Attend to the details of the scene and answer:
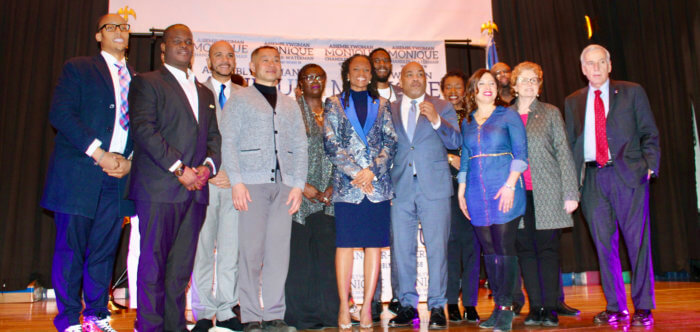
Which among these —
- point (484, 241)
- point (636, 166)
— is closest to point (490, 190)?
point (484, 241)

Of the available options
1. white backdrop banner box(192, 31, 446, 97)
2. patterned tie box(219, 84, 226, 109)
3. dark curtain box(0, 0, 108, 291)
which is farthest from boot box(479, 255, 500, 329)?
dark curtain box(0, 0, 108, 291)

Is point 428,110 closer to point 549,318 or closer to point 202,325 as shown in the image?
point 549,318

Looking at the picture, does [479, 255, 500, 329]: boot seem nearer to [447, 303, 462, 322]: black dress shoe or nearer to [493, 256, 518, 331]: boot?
[493, 256, 518, 331]: boot

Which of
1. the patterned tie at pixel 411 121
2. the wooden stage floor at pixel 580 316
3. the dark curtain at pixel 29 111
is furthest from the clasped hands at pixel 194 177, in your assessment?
the dark curtain at pixel 29 111

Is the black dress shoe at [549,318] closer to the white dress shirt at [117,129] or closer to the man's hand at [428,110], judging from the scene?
the man's hand at [428,110]

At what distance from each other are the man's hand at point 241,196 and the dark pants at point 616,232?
7.50ft

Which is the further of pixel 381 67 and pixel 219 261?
pixel 381 67

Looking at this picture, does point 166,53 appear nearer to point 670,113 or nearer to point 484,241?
point 484,241

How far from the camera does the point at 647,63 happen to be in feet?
20.8

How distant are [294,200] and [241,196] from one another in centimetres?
34

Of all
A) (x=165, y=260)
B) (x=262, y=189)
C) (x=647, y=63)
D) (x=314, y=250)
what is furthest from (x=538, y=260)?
(x=647, y=63)

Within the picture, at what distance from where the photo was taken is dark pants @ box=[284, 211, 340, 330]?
3600mm

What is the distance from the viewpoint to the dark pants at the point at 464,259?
3740 mm

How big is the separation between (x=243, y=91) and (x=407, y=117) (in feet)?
3.75
